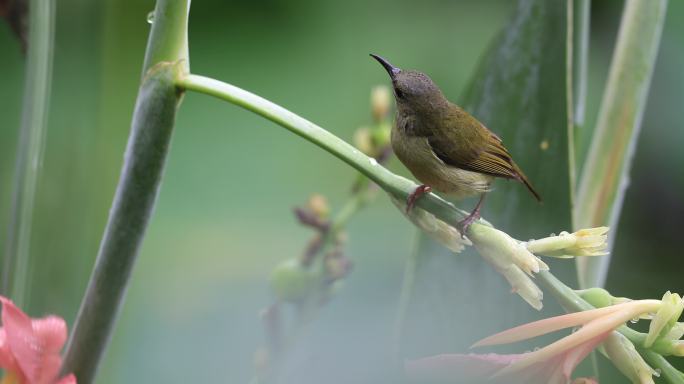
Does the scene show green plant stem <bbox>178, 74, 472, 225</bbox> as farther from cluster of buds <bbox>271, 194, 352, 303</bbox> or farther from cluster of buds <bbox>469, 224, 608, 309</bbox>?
cluster of buds <bbox>271, 194, 352, 303</bbox>

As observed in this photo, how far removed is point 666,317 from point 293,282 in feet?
0.83

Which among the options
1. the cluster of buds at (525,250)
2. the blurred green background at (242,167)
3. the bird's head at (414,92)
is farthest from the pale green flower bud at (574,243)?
the blurred green background at (242,167)

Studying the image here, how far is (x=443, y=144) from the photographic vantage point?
1.16 feet

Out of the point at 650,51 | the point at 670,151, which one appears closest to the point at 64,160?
the point at 650,51

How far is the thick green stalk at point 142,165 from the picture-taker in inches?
9.9

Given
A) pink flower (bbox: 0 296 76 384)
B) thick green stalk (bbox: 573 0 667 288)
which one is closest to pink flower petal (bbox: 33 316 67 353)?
pink flower (bbox: 0 296 76 384)

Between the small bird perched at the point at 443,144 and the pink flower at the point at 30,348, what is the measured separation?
0.16 meters

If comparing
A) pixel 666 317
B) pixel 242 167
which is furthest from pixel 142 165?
pixel 242 167

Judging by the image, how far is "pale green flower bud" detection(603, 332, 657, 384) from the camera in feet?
0.80

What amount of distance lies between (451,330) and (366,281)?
0.35m

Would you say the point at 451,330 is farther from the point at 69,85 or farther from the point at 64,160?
the point at 69,85

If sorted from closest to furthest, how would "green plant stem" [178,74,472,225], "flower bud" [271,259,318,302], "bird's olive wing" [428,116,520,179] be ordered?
"green plant stem" [178,74,472,225]
"bird's olive wing" [428,116,520,179]
"flower bud" [271,259,318,302]

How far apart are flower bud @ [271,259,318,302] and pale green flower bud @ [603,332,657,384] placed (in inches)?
9.4

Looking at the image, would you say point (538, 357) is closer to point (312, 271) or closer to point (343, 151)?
point (343, 151)
